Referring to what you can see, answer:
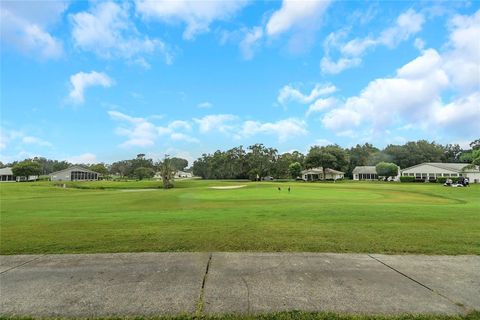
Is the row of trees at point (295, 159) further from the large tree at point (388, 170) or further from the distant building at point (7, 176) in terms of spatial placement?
the distant building at point (7, 176)

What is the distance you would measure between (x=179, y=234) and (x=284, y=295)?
15.3ft

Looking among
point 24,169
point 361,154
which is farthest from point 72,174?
point 361,154

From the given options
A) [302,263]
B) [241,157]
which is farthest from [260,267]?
[241,157]

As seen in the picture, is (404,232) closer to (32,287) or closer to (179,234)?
(179,234)

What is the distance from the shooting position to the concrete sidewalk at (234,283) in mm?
3812

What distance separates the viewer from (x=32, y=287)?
448cm

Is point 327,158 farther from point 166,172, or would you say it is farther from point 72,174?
point 72,174

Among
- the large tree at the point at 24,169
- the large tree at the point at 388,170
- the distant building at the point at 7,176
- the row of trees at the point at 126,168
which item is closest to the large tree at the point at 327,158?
the large tree at the point at 388,170

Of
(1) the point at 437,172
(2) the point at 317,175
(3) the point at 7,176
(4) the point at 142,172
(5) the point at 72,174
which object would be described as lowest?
(2) the point at 317,175

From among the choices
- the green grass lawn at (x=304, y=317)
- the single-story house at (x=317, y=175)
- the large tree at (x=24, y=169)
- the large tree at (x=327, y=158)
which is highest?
the large tree at (x=327, y=158)

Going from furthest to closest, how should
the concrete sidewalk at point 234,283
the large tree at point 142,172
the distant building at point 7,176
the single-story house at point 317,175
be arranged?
the single-story house at point 317,175, the large tree at point 142,172, the distant building at point 7,176, the concrete sidewalk at point 234,283

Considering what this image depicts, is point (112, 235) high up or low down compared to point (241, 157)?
down

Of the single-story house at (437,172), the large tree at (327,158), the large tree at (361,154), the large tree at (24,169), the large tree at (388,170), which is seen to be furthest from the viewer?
the large tree at (361,154)

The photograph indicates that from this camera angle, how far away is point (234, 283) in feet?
14.8
